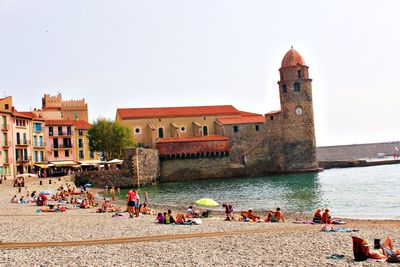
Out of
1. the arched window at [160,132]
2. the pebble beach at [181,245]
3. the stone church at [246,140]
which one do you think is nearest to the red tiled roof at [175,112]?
the stone church at [246,140]

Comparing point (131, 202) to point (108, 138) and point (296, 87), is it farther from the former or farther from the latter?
point (296, 87)

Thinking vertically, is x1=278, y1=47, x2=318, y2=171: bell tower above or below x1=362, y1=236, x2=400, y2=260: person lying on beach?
above

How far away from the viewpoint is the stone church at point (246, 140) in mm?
65375

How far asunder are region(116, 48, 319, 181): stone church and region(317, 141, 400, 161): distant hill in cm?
3994

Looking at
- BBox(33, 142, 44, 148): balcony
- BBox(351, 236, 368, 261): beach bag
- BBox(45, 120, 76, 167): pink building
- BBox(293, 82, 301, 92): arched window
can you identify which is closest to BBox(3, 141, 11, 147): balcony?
BBox(33, 142, 44, 148): balcony

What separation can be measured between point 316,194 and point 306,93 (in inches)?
1284

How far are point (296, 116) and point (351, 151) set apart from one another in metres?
45.2

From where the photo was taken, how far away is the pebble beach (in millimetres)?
11031

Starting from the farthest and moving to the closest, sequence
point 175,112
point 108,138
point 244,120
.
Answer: point 175,112 → point 244,120 → point 108,138

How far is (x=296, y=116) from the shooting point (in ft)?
221

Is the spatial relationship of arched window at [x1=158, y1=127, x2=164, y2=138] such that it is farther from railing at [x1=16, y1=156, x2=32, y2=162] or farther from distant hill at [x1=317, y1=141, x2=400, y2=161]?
distant hill at [x1=317, y1=141, x2=400, y2=161]

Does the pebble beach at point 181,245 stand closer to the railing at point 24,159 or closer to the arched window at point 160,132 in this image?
the railing at point 24,159

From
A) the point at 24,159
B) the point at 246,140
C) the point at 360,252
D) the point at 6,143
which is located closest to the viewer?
the point at 360,252

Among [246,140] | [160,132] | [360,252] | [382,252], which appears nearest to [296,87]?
[246,140]
